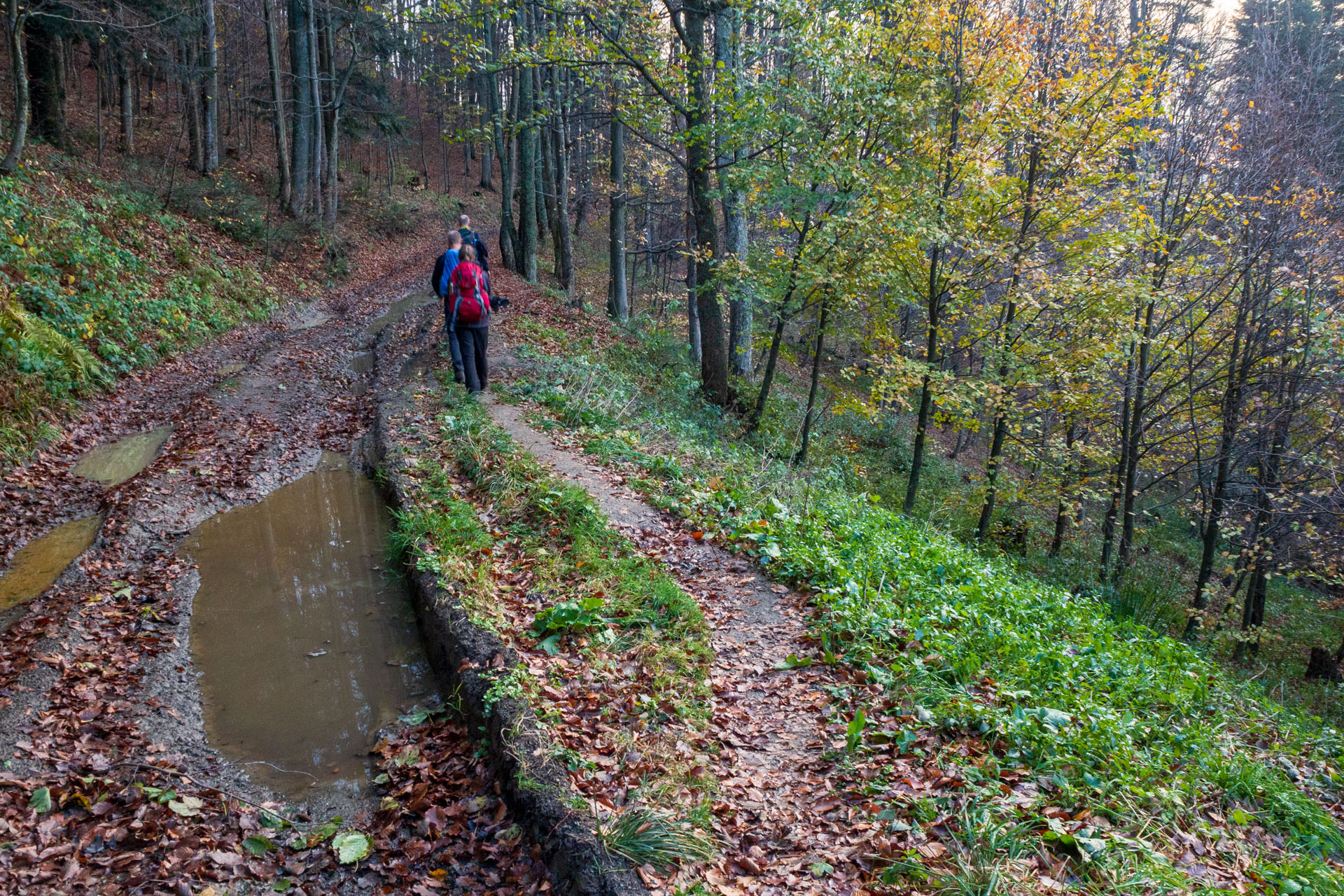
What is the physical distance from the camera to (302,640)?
5535mm

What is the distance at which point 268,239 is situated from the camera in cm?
1795

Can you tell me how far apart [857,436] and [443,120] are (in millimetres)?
36588

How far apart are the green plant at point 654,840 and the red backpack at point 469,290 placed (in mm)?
7979

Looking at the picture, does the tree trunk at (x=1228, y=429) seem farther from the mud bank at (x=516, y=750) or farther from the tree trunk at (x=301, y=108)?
the tree trunk at (x=301, y=108)

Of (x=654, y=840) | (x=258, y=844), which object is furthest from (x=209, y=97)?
(x=654, y=840)

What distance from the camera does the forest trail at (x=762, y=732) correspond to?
3357mm

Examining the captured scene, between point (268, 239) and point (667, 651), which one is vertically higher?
point (268, 239)

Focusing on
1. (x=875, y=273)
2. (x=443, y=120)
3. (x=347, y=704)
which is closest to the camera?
(x=347, y=704)

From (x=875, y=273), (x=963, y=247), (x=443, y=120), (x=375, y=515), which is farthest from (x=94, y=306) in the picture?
(x=443, y=120)

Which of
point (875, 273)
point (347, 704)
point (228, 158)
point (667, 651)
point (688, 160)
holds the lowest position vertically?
point (347, 704)

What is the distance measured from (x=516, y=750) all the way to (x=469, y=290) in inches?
293

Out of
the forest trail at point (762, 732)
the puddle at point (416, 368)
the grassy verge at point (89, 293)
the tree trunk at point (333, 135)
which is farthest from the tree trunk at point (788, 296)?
the tree trunk at point (333, 135)

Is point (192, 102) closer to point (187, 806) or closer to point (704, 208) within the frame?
point (704, 208)

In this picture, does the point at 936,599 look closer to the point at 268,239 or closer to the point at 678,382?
the point at 678,382
